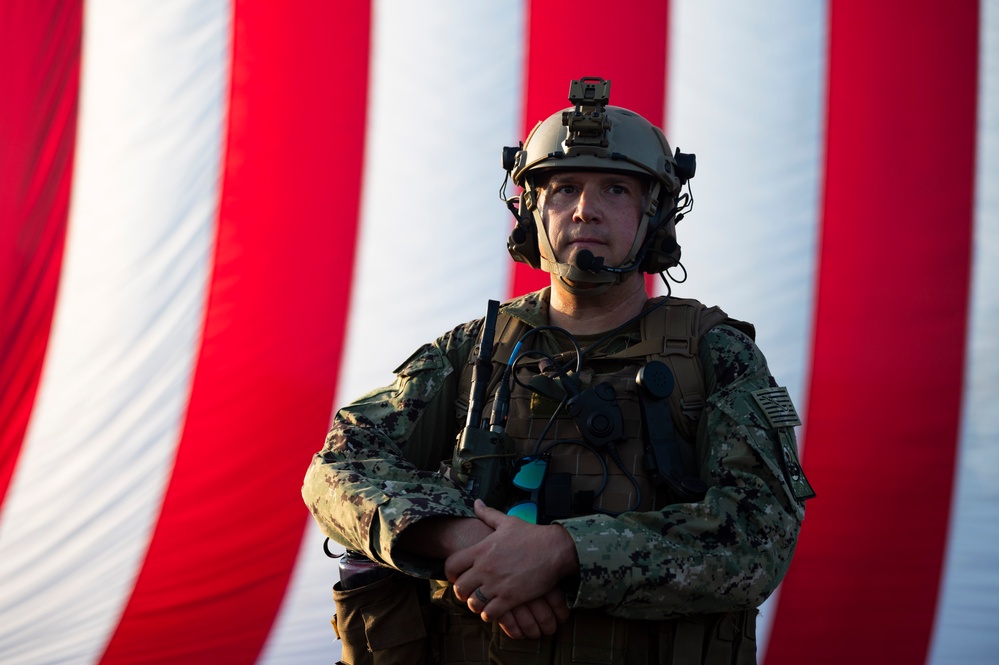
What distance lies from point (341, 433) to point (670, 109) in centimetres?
159

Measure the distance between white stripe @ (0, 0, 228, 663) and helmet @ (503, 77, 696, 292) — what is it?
1.32 meters

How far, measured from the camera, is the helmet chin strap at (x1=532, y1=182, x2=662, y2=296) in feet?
5.38

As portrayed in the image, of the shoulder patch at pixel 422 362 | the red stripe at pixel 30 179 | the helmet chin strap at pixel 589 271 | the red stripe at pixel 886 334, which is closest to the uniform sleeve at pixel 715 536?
the helmet chin strap at pixel 589 271

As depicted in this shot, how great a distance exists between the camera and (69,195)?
8.93 feet

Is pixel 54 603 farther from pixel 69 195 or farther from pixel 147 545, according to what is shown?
pixel 69 195

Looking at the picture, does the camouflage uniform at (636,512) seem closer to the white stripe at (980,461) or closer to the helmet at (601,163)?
the helmet at (601,163)

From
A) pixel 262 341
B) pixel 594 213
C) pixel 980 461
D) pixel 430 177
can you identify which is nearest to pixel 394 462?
pixel 594 213

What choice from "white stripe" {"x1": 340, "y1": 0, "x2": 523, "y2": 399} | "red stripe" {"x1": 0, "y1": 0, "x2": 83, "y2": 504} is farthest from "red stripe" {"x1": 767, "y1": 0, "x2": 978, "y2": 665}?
"red stripe" {"x1": 0, "y1": 0, "x2": 83, "y2": 504}

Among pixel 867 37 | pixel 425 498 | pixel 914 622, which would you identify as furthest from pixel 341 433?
pixel 867 37

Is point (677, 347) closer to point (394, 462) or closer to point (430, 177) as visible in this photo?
point (394, 462)

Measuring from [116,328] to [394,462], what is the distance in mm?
1439

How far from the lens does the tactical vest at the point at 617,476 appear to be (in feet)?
4.69

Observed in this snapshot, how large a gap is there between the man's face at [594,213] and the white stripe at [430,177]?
1017 mm

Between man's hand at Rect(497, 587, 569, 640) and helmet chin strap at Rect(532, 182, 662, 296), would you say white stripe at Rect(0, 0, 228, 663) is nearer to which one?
helmet chin strap at Rect(532, 182, 662, 296)
